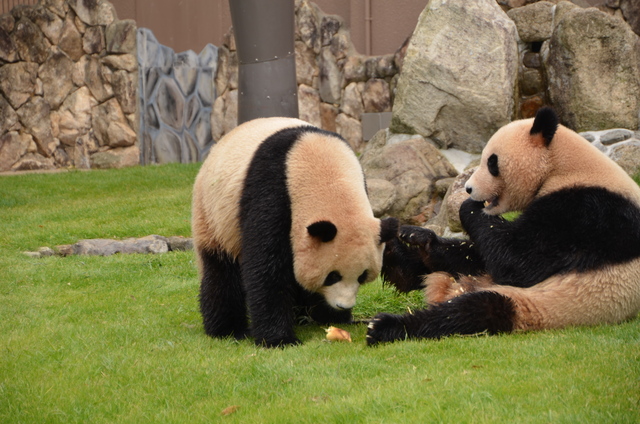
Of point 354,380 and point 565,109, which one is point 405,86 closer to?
point 565,109

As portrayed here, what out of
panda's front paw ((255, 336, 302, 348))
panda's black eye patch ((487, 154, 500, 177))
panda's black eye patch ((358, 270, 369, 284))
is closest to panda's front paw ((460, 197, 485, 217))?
panda's black eye patch ((487, 154, 500, 177))

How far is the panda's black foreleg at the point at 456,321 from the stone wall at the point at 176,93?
983 cm

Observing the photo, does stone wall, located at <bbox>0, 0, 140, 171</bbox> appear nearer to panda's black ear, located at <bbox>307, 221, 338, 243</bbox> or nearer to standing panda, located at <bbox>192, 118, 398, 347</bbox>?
standing panda, located at <bbox>192, 118, 398, 347</bbox>

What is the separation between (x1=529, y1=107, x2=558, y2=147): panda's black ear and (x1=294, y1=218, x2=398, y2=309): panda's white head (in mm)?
940

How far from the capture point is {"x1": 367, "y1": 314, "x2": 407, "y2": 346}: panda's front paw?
3.91 metres

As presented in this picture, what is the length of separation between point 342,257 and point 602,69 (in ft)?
19.7

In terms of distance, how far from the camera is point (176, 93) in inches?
522

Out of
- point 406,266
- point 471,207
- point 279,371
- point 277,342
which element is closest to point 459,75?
point 406,266

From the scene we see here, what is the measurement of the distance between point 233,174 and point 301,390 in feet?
4.89

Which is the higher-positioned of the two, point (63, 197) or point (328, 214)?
point (328, 214)

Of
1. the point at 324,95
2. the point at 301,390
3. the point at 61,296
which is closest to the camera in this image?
the point at 301,390

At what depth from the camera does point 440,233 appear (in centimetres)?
706

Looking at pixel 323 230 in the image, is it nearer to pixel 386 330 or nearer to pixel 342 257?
pixel 342 257

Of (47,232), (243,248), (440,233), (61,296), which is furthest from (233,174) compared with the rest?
(47,232)
